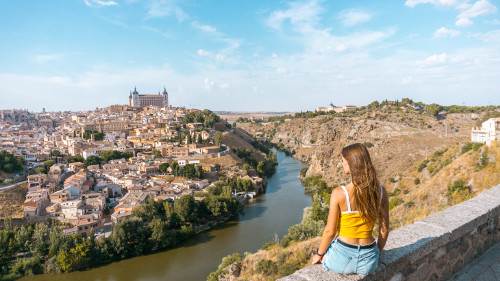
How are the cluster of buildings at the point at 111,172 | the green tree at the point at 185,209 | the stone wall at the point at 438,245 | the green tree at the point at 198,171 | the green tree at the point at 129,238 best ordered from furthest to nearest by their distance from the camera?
1. the green tree at the point at 198,171
2. the cluster of buildings at the point at 111,172
3. the green tree at the point at 185,209
4. the green tree at the point at 129,238
5. the stone wall at the point at 438,245

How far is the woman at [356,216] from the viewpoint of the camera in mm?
1730

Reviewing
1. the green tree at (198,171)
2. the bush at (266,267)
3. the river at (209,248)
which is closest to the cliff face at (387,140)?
the river at (209,248)

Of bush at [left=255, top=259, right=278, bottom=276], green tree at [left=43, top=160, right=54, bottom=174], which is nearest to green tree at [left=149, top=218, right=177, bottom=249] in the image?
bush at [left=255, top=259, right=278, bottom=276]

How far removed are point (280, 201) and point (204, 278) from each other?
11381 mm

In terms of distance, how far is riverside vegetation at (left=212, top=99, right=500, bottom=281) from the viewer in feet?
31.6

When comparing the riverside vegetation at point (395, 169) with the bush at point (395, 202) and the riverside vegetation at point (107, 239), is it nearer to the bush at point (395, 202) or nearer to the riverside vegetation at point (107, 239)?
the bush at point (395, 202)

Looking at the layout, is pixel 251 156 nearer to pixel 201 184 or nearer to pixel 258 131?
pixel 201 184

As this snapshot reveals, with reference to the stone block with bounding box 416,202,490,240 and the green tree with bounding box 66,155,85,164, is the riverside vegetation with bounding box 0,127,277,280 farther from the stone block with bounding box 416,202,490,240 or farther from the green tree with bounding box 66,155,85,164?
the stone block with bounding box 416,202,490,240

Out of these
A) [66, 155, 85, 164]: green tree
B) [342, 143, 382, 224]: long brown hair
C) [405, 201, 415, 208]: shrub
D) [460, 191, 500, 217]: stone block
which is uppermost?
[342, 143, 382, 224]: long brown hair

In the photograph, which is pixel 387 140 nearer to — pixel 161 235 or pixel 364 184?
pixel 161 235

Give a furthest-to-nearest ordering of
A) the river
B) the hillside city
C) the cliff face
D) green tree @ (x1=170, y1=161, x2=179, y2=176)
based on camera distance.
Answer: green tree @ (x1=170, y1=161, x2=179, y2=176) < the cliff face < the river < the hillside city

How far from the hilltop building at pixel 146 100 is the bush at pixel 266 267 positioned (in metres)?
73.9

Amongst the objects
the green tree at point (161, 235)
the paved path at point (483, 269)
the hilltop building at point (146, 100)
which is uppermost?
the hilltop building at point (146, 100)

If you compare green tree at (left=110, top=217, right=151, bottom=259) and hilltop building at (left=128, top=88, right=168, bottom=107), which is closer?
green tree at (left=110, top=217, right=151, bottom=259)
